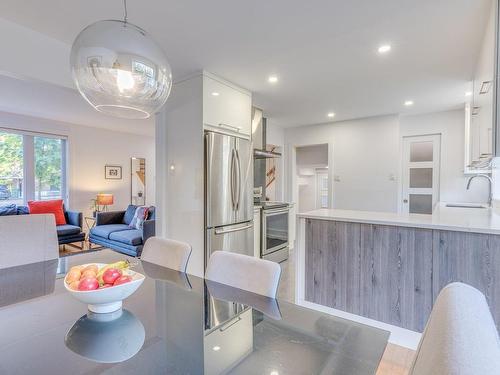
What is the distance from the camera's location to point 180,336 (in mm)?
912

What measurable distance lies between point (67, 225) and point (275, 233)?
12.0ft

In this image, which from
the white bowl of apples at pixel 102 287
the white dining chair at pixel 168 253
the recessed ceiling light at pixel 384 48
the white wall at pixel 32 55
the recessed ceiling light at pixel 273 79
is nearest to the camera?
the white bowl of apples at pixel 102 287

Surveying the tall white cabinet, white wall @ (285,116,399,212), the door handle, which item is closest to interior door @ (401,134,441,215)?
white wall @ (285,116,399,212)

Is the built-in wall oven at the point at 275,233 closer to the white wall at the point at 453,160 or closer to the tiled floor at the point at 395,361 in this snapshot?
the tiled floor at the point at 395,361

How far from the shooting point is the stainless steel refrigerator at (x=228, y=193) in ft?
9.57

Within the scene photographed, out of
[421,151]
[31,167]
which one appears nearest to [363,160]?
[421,151]

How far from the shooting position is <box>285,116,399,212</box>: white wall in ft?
15.0

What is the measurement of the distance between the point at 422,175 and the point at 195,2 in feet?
14.8

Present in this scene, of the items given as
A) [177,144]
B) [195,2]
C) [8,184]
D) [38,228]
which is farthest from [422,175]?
[8,184]

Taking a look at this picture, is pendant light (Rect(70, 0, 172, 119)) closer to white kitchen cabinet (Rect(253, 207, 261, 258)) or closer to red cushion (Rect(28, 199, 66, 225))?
white kitchen cabinet (Rect(253, 207, 261, 258))

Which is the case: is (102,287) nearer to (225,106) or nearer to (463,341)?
(463,341)

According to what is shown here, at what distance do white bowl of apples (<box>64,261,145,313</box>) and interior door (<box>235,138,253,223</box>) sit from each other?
7.27ft

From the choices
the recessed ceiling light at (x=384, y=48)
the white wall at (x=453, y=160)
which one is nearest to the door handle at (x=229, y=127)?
the recessed ceiling light at (x=384, y=48)

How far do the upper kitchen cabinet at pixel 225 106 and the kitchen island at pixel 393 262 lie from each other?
1464 millimetres
